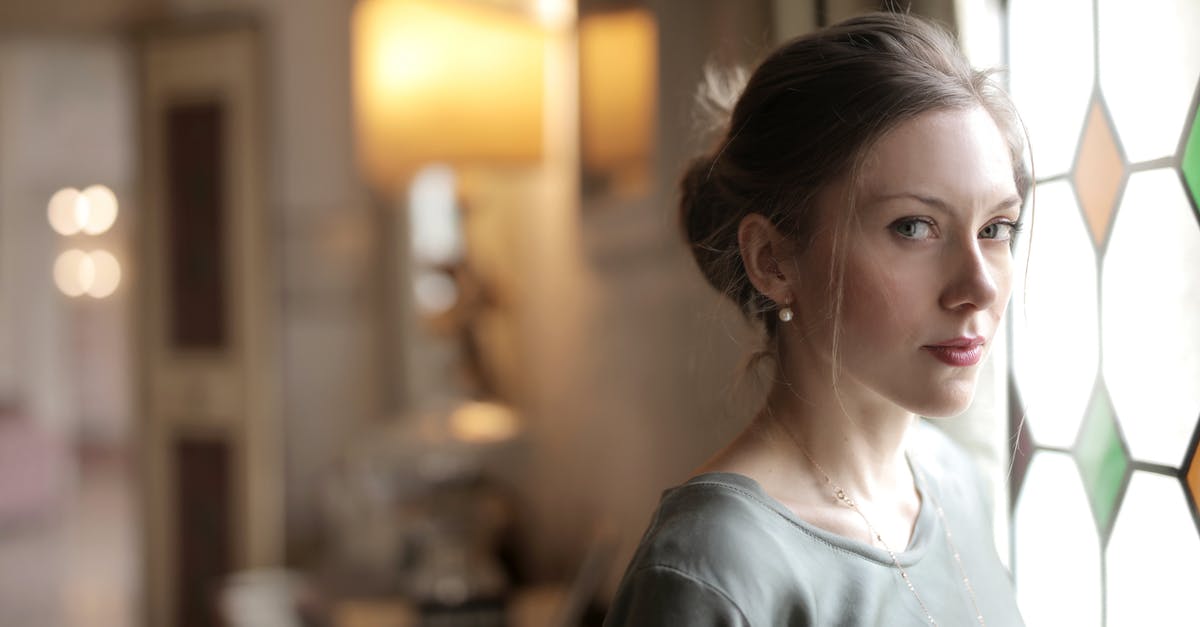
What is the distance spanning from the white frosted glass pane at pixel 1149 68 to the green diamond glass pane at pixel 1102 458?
236mm

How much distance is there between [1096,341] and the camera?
0.95 metres

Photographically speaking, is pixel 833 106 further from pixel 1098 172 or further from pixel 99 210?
pixel 99 210

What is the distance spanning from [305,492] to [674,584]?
3704 mm

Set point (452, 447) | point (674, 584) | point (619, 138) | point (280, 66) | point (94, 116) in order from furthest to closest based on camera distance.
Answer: point (94, 116) < point (280, 66) < point (452, 447) < point (619, 138) < point (674, 584)

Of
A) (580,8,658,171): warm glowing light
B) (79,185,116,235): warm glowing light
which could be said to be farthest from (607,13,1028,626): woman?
(79,185,116,235): warm glowing light

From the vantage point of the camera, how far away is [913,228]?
2.57 feet

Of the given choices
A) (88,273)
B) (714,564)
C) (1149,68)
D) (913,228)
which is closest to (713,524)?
(714,564)

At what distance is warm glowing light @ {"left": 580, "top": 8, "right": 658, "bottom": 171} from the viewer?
6.21 feet

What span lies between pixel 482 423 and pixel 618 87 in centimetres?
99

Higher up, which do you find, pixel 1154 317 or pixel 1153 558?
pixel 1154 317

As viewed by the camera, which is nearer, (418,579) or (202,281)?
(418,579)

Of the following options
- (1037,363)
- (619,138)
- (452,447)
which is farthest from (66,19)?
(1037,363)

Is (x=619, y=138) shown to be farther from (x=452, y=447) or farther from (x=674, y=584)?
(x=674, y=584)

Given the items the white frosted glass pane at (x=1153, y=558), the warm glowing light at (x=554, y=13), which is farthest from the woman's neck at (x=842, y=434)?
the warm glowing light at (x=554, y=13)
